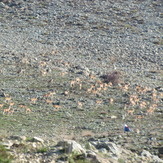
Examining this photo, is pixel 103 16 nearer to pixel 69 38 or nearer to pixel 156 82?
pixel 69 38

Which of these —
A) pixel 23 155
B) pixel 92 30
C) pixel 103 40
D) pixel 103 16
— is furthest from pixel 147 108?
pixel 103 16

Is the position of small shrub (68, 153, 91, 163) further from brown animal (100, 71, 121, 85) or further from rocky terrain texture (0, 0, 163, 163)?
brown animal (100, 71, 121, 85)

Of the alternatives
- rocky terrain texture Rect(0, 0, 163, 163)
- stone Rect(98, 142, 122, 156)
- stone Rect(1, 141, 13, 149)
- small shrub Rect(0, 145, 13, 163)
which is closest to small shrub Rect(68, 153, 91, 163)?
rocky terrain texture Rect(0, 0, 163, 163)

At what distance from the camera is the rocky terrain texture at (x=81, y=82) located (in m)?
16.5

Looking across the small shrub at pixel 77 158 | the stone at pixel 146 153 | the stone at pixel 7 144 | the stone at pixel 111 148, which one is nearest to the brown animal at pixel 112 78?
the stone at pixel 146 153

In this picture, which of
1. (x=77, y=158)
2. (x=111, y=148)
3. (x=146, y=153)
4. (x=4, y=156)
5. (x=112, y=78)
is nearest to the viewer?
(x=4, y=156)

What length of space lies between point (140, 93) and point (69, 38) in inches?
771

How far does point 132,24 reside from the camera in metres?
52.4

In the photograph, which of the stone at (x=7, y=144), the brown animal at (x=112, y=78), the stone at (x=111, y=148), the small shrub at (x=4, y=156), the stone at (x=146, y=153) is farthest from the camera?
the brown animal at (x=112, y=78)

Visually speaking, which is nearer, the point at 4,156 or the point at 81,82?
the point at 4,156

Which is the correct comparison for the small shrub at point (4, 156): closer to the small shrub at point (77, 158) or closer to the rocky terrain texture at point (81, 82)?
the rocky terrain texture at point (81, 82)

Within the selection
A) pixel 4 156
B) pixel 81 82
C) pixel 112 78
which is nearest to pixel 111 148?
pixel 4 156

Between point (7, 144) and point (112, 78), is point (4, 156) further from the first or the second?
point (112, 78)

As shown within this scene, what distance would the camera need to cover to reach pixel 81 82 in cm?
2852
